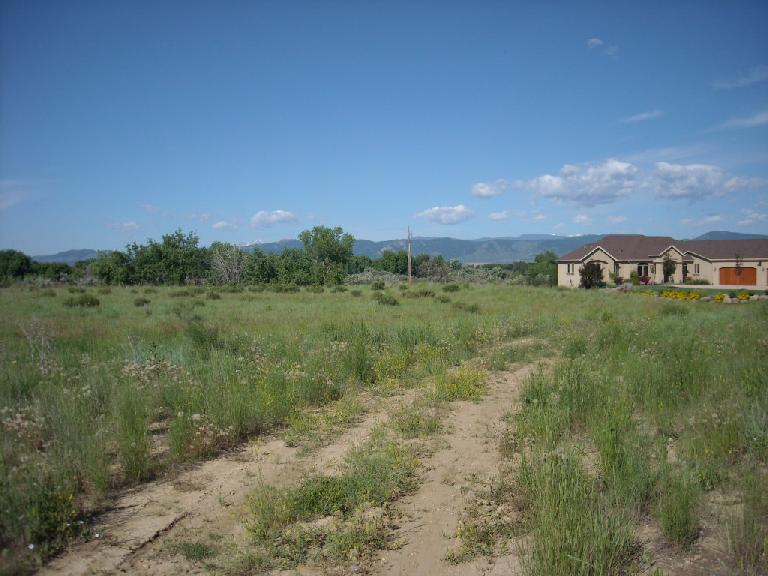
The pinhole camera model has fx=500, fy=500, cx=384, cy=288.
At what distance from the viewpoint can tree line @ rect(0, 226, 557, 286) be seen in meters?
60.8

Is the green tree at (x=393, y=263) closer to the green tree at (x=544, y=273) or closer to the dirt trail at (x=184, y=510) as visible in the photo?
the green tree at (x=544, y=273)

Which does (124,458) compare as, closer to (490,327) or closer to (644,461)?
(644,461)

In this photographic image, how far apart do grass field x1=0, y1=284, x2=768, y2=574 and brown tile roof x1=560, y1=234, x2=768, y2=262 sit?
44525 millimetres

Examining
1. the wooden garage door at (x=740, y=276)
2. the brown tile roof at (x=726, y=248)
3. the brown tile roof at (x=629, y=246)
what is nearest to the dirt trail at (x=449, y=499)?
the wooden garage door at (x=740, y=276)

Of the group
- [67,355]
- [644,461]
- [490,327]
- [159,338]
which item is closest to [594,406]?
[644,461]

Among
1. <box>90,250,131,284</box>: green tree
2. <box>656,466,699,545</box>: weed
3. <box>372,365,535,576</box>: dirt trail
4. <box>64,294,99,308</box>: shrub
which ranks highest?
<box>90,250,131,284</box>: green tree

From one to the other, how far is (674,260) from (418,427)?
52.6 m

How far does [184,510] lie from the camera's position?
184 inches

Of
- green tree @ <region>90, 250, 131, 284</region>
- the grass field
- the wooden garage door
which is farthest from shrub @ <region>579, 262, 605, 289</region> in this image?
green tree @ <region>90, 250, 131, 284</region>

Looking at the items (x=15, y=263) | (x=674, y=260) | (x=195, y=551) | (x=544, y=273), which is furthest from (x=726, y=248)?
(x=15, y=263)

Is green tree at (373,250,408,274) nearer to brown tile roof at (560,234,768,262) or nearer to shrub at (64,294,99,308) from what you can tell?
brown tile roof at (560,234,768,262)

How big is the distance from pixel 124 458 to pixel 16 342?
8367 mm

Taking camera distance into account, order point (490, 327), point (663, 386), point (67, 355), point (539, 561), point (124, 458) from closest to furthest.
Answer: point (539, 561)
point (124, 458)
point (663, 386)
point (67, 355)
point (490, 327)

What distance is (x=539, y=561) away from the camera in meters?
3.45
